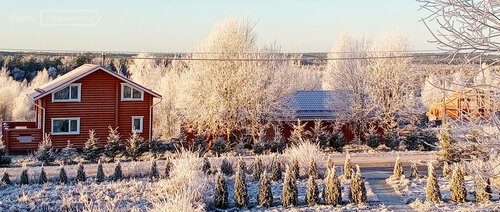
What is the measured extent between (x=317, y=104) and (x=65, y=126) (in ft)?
46.9

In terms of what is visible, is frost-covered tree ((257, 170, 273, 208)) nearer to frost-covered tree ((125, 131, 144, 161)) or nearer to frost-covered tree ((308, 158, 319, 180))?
frost-covered tree ((308, 158, 319, 180))

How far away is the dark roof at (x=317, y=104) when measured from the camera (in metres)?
27.9

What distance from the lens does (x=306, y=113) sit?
94.0 ft

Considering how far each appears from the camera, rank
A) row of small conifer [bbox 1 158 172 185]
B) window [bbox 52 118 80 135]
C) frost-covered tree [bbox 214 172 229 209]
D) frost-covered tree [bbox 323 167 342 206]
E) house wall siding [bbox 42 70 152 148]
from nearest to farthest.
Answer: frost-covered tree [bbox 214 172 229 209] → frost-covered tree [bbox 323 167 342 206] → row of small conifer [bbox 1 158 172 185] → window [bbox 52 118 80 135] → house wall siding [bbox 42 70 152 148]

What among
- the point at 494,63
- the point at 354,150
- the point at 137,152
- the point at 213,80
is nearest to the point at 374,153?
the point at 354,150

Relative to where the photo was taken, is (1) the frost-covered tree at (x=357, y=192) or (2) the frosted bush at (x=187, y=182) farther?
(1) the frost-covered tree at (x=357, y=192)

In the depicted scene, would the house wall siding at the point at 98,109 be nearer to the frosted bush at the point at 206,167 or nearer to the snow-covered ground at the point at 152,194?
the snow-covered ground at the point at 152,194

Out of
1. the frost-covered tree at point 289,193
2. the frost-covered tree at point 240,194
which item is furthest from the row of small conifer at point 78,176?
the frost-covered tree at point 289,193

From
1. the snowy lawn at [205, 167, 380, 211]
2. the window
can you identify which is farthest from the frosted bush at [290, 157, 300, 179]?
the window

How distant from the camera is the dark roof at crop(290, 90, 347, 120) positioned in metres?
27.9

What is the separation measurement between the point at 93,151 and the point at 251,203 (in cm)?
1069

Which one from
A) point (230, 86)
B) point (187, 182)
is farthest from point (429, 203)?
point (230, 86)

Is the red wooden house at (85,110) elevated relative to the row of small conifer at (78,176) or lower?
elevated

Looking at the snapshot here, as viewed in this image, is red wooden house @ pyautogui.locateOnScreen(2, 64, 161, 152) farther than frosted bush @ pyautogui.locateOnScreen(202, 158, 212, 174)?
Yes
